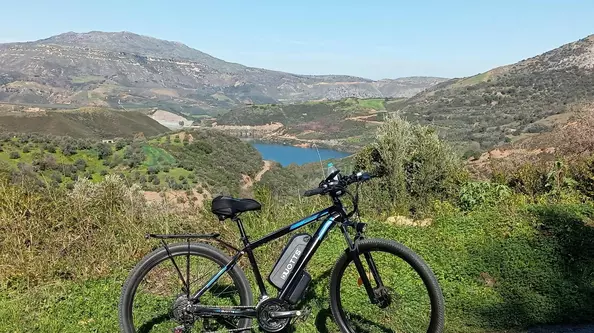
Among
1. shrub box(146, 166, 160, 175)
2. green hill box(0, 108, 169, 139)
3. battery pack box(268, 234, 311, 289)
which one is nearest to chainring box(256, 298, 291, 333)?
battery pack box(268, 234, 311, 289)

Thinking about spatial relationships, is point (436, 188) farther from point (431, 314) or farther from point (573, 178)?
point (431, 314)

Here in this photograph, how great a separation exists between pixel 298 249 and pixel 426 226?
3520 millimetres

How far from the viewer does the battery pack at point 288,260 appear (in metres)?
3.29

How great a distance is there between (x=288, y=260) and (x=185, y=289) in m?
0.85

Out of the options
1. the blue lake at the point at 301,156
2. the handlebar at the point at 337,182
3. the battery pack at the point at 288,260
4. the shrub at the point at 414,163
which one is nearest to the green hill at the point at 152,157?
the blue lake at the point at 301,156

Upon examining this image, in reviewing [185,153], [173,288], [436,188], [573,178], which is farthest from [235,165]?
[173,288]

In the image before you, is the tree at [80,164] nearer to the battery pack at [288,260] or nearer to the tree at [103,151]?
the tree at [103,151]

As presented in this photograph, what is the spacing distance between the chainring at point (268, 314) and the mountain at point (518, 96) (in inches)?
1860

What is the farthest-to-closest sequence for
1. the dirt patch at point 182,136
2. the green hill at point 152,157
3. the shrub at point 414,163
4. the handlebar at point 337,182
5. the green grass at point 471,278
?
the dirt patch at point 182,136 < the green hill at point 152,157 < the shrub at point 414,163 < the green grass at point 471,278 < the handlebar at point 337,182

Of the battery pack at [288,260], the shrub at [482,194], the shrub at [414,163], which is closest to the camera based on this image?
the battery pack at [288,260]

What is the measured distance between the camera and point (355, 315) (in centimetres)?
365

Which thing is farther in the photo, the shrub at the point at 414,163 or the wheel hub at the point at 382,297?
the shrub at the point at 414,163

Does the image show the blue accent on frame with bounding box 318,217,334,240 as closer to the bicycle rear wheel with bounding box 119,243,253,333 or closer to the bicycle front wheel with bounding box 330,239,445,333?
the bicycle front wheel with bounding box 330,239,445,333

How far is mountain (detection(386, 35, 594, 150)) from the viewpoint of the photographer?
2325 inches
